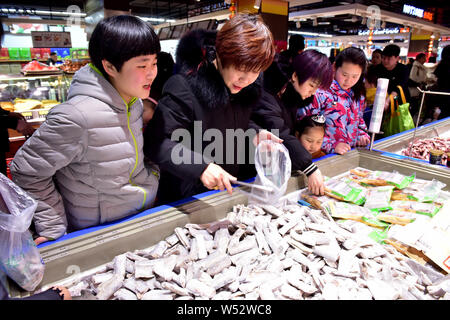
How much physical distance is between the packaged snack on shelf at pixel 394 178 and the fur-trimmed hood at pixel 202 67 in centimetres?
110

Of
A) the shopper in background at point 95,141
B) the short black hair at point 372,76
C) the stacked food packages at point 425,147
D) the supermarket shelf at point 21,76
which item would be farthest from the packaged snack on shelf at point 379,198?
the supermarket shelf at point 21,76

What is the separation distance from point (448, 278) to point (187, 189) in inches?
43.3

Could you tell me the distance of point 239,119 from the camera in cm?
152

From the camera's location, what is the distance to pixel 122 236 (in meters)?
1.15

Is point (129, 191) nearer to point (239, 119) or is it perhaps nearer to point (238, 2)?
point (239, 119)

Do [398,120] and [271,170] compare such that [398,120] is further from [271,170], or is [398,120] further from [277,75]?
[271,170]

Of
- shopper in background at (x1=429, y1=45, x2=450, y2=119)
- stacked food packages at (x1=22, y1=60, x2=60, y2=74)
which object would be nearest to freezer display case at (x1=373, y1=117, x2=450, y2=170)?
shopper in background at (x1=429, y1=45, x2=450, y2=119)

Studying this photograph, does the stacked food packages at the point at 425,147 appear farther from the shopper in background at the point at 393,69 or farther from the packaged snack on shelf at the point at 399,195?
the shopper in background at the point at 393,69

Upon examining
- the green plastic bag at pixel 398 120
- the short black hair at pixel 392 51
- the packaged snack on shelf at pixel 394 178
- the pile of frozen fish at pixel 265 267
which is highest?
the short black hair at pixel 392 51

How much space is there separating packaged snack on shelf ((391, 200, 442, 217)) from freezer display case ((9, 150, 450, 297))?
0.51 m

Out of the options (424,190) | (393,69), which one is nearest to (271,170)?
(424,190)

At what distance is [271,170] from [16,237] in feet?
3.30

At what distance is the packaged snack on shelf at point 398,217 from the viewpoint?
1454mm

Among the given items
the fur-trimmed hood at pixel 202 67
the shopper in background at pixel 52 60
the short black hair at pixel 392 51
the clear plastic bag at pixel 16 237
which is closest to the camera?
the clear plastic bag at pixel 16 237
